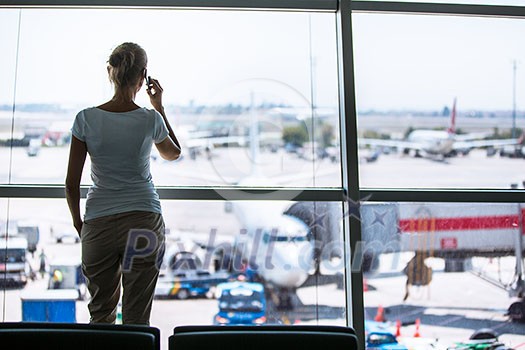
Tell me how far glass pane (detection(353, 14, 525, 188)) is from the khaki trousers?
4.36 feet

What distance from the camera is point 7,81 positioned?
2959mm

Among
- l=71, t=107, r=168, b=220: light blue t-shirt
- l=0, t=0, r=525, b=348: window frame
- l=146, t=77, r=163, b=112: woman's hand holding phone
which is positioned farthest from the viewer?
l=0, t=0, r=525, b=348: window frame

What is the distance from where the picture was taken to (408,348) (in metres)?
2.99

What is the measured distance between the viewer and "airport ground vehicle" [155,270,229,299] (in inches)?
116

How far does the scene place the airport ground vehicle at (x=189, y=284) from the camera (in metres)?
2.94

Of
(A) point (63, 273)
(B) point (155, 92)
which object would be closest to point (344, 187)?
(B) point (155, 92)

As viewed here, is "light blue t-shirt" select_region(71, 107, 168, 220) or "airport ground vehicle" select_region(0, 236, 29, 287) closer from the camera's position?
"light blue t-shirt" select_region(71, 107, 168, 220)

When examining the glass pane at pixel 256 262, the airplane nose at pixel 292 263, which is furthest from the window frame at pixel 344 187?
the airplane nose at pixel 292 263

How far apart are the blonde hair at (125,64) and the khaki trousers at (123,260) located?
54cm

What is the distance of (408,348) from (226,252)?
107 centimetres

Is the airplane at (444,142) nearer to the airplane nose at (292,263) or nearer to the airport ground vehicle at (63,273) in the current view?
the airplane nose at (292,263)

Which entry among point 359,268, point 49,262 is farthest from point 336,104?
point 49,262

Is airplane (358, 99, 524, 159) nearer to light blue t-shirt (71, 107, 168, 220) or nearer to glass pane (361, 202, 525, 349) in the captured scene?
glass pane (361, 202, 525, 349)

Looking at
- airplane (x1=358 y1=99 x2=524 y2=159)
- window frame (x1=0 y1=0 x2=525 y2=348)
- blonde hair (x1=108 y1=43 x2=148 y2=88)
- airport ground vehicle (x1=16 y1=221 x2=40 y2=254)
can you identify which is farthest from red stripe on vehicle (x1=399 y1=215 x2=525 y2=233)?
airport ground vehicle (x1=16 y1=221 x2=40 y2=254)
